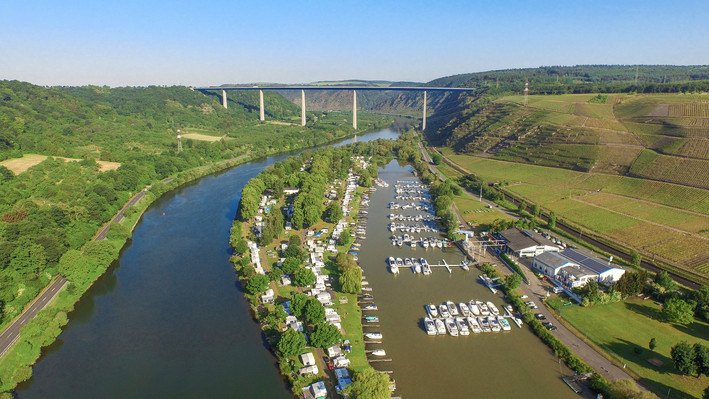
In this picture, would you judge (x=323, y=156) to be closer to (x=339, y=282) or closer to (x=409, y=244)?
(x=409, y=244)

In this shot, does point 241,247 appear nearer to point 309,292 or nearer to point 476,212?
point 309,292

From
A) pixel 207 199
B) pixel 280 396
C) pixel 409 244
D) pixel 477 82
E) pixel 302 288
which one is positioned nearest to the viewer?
pixel 280 396

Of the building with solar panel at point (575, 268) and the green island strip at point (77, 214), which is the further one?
the building with solar panel at point (575, 268)

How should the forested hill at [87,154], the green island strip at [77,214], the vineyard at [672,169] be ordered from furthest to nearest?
the vineyard at [672,169], the forested hill at [87,154], the green island strip at [77,214]

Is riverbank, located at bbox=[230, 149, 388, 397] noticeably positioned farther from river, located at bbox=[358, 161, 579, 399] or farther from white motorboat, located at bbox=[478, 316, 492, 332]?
white motorboat, located at bbox=[478, 316, 492, 332]

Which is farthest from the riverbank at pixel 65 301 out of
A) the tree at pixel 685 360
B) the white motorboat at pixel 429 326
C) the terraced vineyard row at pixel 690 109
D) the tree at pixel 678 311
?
the terraced vineyard row at pixel 690 109

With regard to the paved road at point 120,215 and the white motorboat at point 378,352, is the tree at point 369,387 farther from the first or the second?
the paved road at point 120,215

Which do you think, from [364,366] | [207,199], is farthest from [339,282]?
[207,199]
